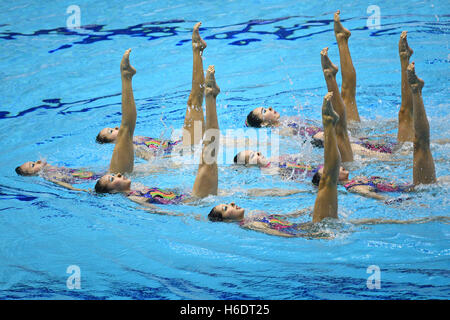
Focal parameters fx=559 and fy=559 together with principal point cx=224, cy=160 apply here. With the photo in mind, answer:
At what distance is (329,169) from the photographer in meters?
3.84

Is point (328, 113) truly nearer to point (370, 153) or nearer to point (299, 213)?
point (299, 213)

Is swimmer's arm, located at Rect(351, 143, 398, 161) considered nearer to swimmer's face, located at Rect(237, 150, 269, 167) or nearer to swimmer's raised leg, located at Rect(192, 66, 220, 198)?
swimmer's face, located at Rect(237, 150, 269, 167)

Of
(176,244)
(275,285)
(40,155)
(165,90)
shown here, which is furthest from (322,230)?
(165,90)

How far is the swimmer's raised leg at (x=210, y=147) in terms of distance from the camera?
434 cm

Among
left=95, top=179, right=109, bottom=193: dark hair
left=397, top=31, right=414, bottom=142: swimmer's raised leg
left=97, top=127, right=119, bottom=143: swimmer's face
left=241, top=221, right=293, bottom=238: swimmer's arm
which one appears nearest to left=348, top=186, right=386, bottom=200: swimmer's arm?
left=241, top=221, right=293, bottom=238: swimmer's arm

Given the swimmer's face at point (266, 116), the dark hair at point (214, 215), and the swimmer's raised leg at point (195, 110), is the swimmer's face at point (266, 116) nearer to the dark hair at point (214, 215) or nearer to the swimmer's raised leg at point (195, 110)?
the swimmer's raised leg at point (195, 110)

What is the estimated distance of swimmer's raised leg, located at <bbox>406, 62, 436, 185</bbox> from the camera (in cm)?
411

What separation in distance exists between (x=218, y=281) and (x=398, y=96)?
4.46 meters

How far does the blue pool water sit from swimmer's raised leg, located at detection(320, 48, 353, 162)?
240 mm

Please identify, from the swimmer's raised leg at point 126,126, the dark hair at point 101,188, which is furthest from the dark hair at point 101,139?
the dark hair at point 101,188

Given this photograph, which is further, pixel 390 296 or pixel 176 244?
pixel 176 244

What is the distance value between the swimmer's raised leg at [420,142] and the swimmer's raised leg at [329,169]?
812 mm

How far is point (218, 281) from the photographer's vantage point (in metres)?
3.81
